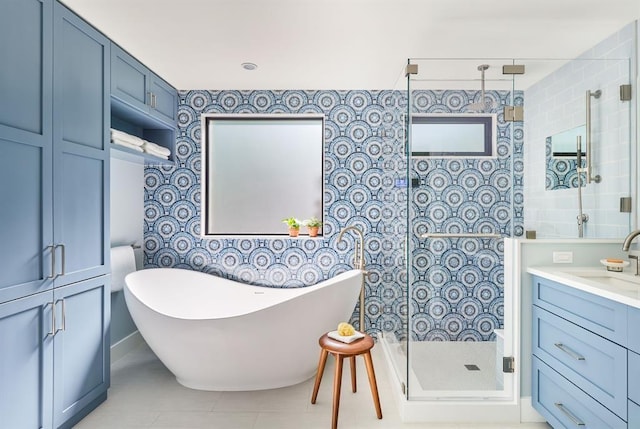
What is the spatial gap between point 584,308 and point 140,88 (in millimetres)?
3165

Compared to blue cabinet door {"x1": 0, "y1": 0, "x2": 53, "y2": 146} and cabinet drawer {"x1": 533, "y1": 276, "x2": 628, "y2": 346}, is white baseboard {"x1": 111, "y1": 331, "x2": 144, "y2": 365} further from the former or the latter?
cabinet drawer {"x1": 533, "y1": 276, "x2": 628, "y2": 346}

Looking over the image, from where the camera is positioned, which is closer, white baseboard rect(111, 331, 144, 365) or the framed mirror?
white baseboard rect(111, 331, 144, 365)

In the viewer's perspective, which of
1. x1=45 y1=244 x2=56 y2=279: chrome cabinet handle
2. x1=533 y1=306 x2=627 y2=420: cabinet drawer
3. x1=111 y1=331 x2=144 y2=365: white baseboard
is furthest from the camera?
x1=111 y1=331 x2=144 y2=365: white baseboard

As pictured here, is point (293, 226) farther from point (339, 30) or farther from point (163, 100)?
point (339, 30)

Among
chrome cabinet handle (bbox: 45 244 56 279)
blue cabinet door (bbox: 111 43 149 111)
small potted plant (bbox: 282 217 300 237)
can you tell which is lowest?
chrome cabinet handle (bbox: 45 244 56 279)

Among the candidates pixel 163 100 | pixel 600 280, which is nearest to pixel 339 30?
pixel 163 100

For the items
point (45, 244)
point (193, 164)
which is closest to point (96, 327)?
point (45, 244)

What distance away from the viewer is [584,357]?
72.9 inches

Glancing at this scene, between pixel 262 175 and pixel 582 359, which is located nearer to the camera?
pixel 582 359

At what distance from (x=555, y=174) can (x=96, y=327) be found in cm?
290

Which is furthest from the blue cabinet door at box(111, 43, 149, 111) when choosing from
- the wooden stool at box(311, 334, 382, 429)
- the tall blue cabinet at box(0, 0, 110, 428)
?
the wooden stool at box(311, 334, 382, 429)

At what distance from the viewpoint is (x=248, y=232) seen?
3.91 m

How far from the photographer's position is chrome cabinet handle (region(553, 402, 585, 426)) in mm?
1873

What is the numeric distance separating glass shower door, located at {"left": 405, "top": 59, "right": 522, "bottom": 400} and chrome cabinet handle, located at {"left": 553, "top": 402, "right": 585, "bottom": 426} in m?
0.31
